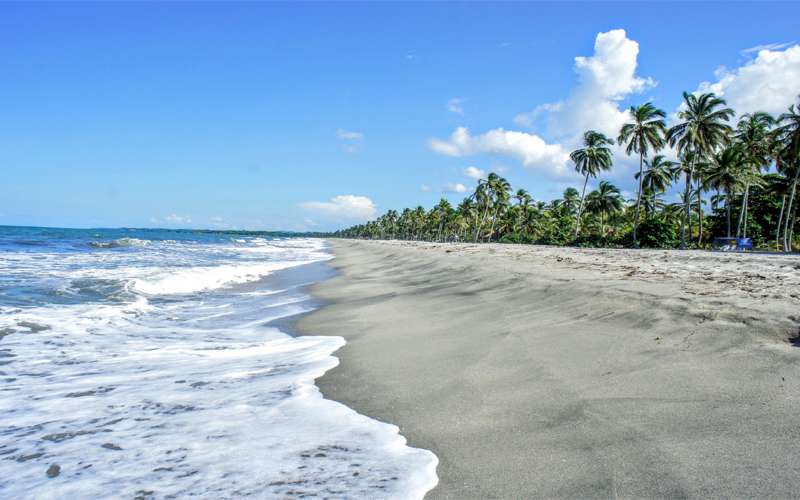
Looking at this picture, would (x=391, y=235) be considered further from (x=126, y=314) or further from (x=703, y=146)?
(x=126, y=314)

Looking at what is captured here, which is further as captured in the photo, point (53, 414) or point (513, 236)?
Answer: point (513, 236)

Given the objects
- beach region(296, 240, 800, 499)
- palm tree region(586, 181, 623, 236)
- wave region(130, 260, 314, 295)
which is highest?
palm tree region(586, 181, 623, 236)

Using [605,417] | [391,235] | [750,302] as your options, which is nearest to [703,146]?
[750,302]

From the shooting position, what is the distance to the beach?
2.85 m

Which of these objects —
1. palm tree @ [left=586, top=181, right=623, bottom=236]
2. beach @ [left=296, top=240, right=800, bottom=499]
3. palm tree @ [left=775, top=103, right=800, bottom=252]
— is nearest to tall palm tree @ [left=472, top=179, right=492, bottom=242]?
palm tree @ [left=586, top=181, right=623, bottom=236]

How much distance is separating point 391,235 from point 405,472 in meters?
189

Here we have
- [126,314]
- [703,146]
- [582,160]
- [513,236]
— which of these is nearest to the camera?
[126,314]

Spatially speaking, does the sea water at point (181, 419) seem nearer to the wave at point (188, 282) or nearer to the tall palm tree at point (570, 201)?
the wave at point (188, 282)

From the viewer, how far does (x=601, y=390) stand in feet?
13.5

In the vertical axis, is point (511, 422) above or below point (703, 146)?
below

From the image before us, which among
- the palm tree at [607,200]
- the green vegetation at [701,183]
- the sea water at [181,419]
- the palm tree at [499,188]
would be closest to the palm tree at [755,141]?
the green vegetation at [701,183]

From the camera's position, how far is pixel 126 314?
10.5 metres

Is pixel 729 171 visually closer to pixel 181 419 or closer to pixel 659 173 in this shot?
pixel 659 173

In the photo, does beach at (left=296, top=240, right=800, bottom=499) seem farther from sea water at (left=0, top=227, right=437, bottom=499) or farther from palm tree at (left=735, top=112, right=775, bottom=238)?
palm tree at (left=735, top=112, right=775, bottom=238)
